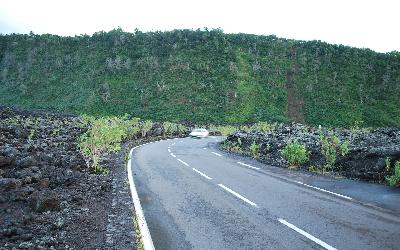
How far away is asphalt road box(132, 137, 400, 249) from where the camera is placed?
7.04 meters

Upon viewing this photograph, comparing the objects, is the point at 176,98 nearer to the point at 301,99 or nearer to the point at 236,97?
the point at 236,97

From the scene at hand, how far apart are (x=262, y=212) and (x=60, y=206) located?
4.68 metres

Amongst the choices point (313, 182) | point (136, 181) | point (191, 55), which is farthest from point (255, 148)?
point (191, 55)

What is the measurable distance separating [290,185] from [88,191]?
20.7 feet

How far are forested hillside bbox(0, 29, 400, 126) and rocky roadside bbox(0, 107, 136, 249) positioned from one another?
54198mm

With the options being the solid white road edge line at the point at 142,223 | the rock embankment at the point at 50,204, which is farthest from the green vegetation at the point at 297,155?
the rock embankment at the point at 50,204

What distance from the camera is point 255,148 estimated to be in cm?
2267

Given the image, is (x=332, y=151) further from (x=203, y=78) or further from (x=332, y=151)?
(x=203, y=78)

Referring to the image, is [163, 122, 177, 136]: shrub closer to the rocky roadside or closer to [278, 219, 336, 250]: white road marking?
the rocky roadside

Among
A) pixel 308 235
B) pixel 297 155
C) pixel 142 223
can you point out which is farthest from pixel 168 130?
pixel 308 235

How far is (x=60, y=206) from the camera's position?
9.14 m

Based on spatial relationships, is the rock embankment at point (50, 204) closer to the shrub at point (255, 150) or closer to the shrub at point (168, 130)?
the shrub at point (255, 150)

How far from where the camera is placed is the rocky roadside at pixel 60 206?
7.06 m

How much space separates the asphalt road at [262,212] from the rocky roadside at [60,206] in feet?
2.41
